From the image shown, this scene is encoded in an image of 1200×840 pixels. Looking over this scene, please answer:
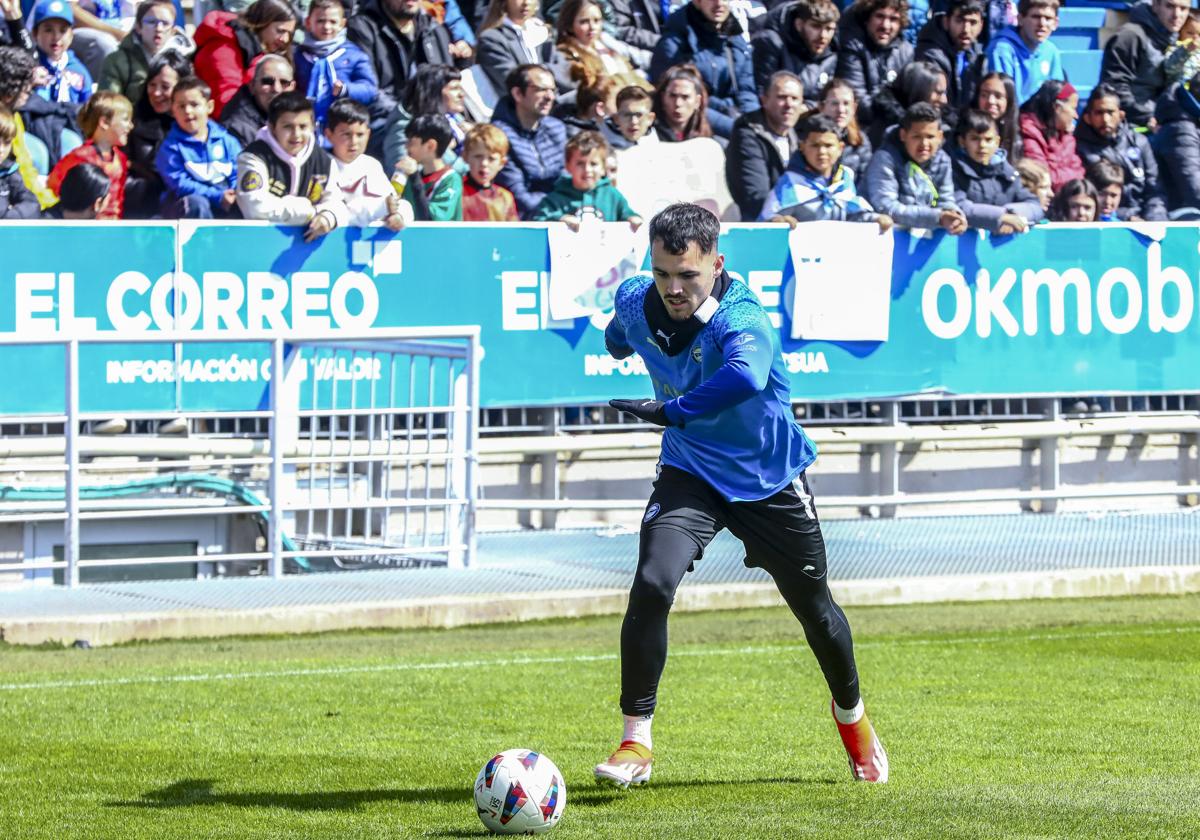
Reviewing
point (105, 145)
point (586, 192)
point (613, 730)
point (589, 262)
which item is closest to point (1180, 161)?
point (586, 192)

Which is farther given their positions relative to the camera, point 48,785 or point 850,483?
point 850,483

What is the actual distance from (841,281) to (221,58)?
5.03 metres

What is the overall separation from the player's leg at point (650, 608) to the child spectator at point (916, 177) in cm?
915

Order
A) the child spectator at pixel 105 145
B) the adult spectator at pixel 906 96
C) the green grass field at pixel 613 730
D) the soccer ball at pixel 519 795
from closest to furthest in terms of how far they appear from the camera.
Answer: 1. the soccer ball at pixel 519 795
2. the green grass field at pixel 613 730
3. the child spectator at pixel 105 145
4. the adult spectator at pixel 906 96

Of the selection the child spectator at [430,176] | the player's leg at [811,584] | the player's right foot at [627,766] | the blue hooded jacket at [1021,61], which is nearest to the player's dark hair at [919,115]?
the blue hooded jacket at [1021,61]

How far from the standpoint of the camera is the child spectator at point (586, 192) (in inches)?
563

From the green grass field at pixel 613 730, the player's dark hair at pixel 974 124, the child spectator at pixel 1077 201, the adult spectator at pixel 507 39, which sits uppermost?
the adult spectator at pixel 507 39

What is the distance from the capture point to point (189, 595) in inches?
479

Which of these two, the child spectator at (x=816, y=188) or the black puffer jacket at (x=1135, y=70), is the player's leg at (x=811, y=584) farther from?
the black puffer jacket at (x=1135, y=70)

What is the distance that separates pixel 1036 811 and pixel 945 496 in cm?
900

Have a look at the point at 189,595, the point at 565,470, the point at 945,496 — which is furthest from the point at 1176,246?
the point at 189,595

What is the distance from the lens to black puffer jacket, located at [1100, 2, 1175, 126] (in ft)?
61.3

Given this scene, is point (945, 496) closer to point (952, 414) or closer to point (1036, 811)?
point (952, 414)

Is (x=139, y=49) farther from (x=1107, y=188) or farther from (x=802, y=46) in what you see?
(x=1107, y=188)
